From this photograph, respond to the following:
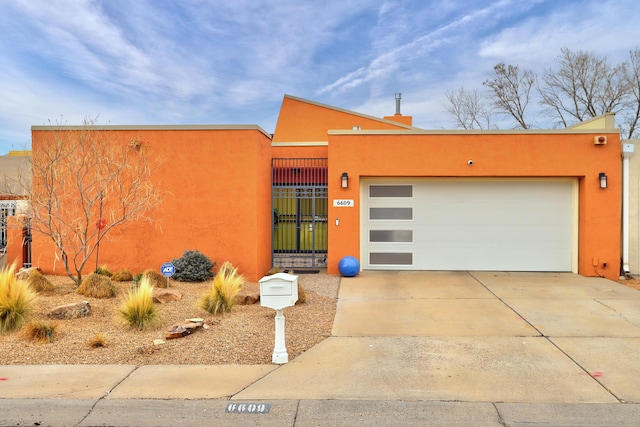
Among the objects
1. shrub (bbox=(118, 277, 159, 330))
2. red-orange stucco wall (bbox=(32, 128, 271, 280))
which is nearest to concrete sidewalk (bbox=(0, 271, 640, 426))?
shrub (bbox=(118, 277, 159, 330))

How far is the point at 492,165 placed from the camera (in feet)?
40.2

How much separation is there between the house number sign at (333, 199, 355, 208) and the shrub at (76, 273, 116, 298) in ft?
18.7

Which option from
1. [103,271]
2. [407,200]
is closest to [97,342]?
[103,271]

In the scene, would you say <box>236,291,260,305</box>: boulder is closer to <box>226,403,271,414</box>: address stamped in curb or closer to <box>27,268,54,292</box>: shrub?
<box>27,268,54,292</box>: shrub

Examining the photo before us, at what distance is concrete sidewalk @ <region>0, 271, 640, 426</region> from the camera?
176 inches

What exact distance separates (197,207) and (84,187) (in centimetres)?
248

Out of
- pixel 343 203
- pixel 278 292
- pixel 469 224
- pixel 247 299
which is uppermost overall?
pixel 343 203

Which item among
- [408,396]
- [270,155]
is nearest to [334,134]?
[270,155]

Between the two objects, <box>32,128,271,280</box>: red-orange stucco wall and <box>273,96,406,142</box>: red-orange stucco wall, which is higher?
<box>273,96,406,142</box>: red-orange stucco wall

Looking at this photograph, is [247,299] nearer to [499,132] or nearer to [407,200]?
[407,200]

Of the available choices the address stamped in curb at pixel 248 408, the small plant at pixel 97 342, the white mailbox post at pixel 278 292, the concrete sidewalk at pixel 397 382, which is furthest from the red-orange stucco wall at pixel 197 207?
the address stamped in curb at pixel 248 408

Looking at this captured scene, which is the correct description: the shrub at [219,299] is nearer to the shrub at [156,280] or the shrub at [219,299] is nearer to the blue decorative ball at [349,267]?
the shrub at [156,280]

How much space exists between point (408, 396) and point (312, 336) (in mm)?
2317

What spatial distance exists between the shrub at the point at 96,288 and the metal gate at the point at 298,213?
17.3 ft
